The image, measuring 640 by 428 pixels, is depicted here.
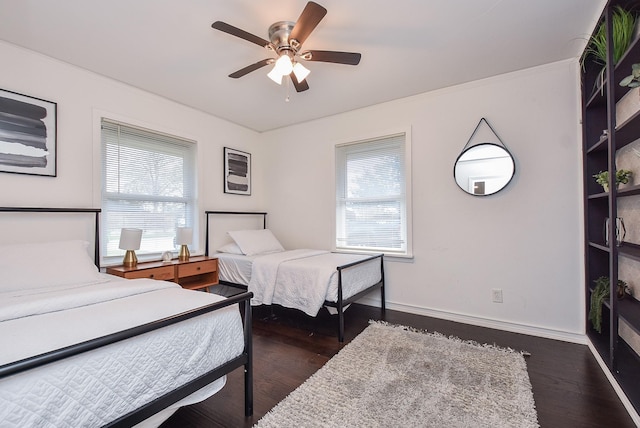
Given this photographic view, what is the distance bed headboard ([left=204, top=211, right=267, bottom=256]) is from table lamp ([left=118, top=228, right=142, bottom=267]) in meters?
0.97

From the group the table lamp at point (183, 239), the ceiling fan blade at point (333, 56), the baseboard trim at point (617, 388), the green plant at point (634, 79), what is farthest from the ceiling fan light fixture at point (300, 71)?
the baseboard trim at point (617, 388)

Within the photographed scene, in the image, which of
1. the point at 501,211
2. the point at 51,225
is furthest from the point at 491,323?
the point at 51,225

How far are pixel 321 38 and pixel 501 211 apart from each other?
2.19 meters

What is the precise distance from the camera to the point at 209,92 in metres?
3.12

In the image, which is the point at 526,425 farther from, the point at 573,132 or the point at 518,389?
the point at 573,132

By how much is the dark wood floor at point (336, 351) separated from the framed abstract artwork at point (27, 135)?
2177mm

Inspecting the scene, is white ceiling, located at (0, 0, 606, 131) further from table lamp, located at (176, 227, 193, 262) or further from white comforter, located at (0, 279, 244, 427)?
white comforter, located at (0, 279, 244, 427)

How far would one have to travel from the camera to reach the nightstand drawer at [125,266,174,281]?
256 cm

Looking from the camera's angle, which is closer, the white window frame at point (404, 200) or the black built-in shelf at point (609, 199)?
the black built-in shelf at point (609, 199)

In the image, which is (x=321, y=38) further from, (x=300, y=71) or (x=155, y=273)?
(x=155, y=273)

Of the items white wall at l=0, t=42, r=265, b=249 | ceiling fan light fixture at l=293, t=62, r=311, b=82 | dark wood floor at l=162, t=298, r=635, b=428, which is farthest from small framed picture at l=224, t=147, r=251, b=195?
ceiling fan light fixture at l=293, t=62, r=311, b=82

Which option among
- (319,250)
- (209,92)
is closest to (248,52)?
(209,92)

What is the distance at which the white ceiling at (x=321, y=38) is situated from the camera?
1880 millimetres

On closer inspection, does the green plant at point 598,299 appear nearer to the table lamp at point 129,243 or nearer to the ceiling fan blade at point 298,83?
the ceiling fan blade at point 298,83
